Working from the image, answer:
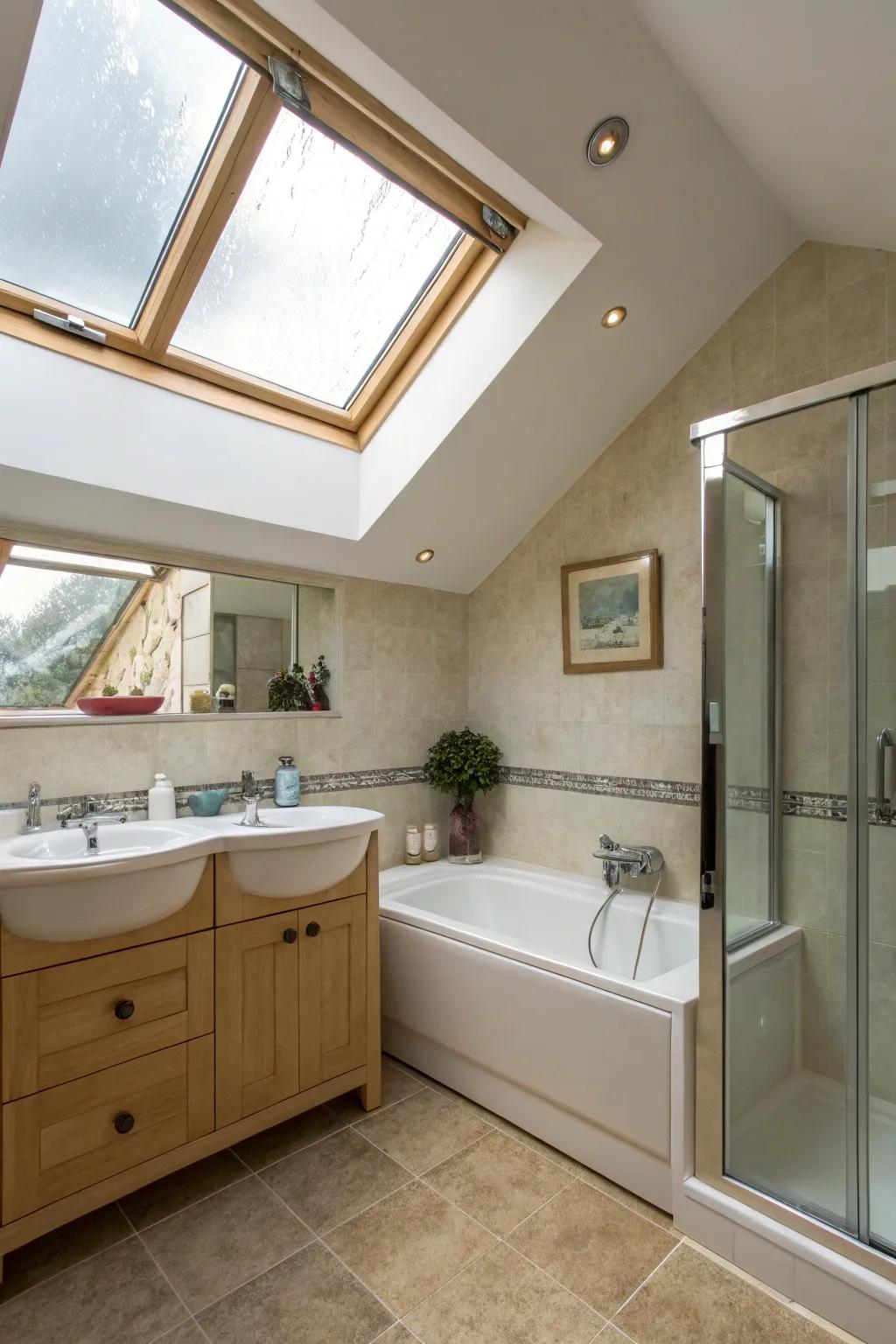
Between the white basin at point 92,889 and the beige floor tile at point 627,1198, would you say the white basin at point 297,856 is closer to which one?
the white basin at point 92,889

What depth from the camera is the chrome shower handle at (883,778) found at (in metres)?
1.58

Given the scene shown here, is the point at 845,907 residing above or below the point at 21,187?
below

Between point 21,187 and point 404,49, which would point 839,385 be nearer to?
point 404,49

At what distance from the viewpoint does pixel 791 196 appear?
2.15 metres

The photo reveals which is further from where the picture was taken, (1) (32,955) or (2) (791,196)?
Answer: (2) (791,196)

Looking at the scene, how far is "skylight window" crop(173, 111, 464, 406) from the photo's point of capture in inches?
82.7

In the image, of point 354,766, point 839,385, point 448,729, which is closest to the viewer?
point 839,385

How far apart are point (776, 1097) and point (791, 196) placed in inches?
97.1

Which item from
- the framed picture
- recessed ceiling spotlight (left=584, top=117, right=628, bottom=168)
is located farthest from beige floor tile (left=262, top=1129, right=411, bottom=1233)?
recessed ceiling spotlight (left=584, top=117, right=628, bottom=168)

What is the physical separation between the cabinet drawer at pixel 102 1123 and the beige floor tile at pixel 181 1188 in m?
0.17

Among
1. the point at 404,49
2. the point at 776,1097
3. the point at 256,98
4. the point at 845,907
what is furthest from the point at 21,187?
the point at 776,1097

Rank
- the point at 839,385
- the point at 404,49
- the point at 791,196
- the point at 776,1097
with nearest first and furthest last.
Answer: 1. the point at 404,49
2. the point at 839,385
3. the point at 776,1097
4. the point at 791,196

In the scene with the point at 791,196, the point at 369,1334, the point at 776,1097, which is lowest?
the point at 369,1334

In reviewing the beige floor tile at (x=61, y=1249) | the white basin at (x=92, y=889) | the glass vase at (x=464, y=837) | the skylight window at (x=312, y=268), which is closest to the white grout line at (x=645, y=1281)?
the beige floor tile at (x=61, y=1249)
